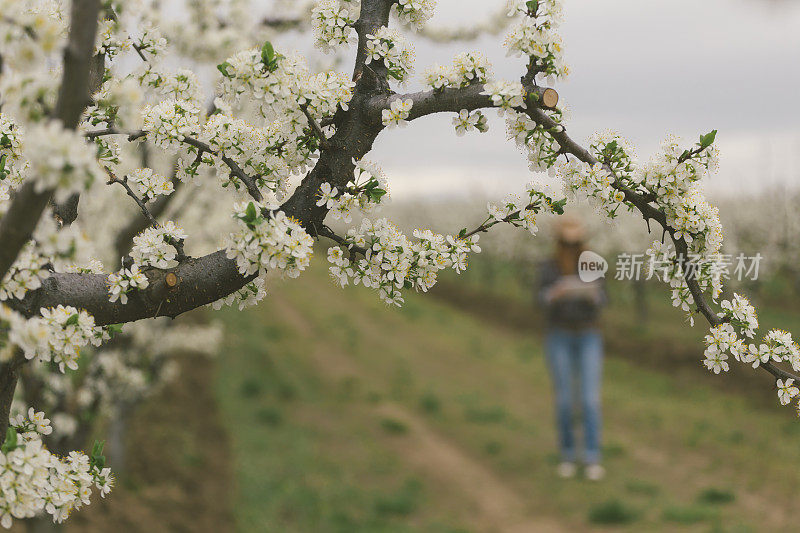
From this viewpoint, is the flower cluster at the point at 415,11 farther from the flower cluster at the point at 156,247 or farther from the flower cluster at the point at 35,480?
the flower cluster at the point at 35,480

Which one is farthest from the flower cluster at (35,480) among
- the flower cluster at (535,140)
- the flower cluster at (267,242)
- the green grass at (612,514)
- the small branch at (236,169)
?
the green grass at (612,514)

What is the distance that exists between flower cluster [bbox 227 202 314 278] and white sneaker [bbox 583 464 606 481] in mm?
7301

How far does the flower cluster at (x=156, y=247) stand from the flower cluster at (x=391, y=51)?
35.3 inches

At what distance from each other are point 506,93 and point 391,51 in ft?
1.60

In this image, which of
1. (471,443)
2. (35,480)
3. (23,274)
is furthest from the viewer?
(471,443)

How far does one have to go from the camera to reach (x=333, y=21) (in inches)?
98.3

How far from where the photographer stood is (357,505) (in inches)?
305

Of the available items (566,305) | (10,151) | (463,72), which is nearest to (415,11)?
(463,72)

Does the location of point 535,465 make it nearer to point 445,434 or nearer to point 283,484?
point 445,434

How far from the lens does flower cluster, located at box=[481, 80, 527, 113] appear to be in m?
2.14

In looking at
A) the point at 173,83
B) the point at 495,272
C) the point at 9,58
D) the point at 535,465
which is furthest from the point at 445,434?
the point at 495,272

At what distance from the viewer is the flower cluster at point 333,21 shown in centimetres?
250

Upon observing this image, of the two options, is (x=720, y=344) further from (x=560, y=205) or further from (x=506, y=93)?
(x=506, y=93)

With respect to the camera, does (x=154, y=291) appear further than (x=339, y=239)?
No
